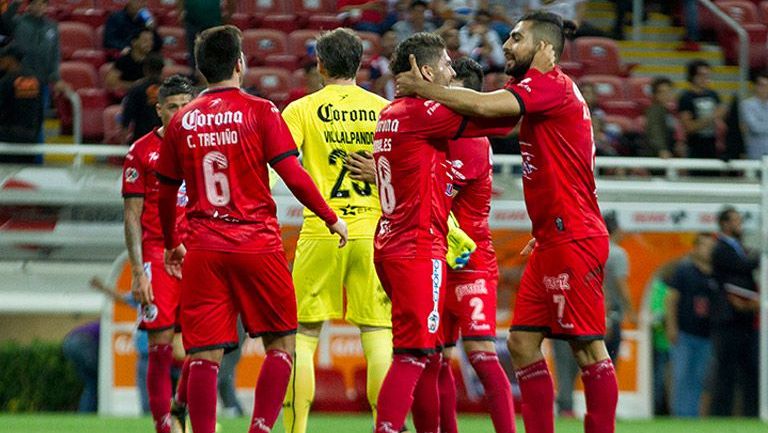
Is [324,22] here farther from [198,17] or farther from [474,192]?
[474,192]

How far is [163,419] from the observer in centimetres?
920

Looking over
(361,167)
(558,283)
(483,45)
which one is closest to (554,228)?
(558,283)

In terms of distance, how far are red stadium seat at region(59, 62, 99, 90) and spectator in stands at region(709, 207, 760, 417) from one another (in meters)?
6.86

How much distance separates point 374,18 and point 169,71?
8.04 feet

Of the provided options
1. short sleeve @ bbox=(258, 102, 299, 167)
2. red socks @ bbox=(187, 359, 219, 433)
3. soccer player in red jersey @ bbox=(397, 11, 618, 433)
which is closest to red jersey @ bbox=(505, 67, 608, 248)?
soccer player in red jersey @ bbox=(397, 11, 618, 433)

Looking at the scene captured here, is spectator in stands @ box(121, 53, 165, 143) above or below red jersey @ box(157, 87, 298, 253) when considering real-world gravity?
below

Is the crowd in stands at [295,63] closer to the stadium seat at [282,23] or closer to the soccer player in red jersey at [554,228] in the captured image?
the stadium seat at [282,23]

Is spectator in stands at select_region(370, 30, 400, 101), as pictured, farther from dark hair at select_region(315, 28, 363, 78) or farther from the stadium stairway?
dark hair at select_region(315, 28, 363, 78)

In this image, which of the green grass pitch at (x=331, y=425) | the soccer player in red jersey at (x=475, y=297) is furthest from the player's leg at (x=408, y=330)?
the green grass pitch at (x=331, y=425)

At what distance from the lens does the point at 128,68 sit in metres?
15.0

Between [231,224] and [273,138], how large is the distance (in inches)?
18.6

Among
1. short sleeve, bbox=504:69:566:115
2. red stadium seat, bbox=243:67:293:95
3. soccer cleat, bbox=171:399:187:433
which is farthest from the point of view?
red stadium seat, bbox=243:67:293:95

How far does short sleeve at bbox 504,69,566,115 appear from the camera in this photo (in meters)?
7.23

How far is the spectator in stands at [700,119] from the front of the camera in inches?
574
